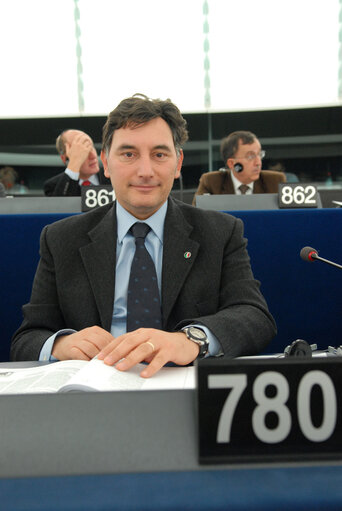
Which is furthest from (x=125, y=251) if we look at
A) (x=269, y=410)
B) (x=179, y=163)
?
(x=269, y=410)

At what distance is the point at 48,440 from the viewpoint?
41 cm

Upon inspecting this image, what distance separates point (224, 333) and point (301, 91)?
6.27 m

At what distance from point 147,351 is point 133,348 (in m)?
0.03

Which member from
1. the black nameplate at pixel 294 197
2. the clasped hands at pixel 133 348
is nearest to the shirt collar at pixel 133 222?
the clasped hands at pixel 133 348

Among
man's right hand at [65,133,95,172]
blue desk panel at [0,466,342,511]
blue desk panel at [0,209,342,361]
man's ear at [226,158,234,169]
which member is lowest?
blue desk panel at [0,209,342,361]

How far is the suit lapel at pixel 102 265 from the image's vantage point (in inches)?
48.8

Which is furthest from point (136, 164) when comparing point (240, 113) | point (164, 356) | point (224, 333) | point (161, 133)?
point (240, 113)

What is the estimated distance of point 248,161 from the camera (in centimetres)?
378

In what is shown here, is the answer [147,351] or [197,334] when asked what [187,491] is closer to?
[147,351]

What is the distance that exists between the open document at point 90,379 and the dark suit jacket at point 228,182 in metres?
3.21

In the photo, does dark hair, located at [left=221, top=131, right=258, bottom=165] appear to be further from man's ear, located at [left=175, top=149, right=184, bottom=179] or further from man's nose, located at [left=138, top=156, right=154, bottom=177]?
man's nose, located at [left=138, top=156, right=154, bottom=177]

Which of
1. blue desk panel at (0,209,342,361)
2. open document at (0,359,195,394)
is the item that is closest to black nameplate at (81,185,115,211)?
blue desk panel at (0,209,342,361)

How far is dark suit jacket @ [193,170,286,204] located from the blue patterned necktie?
2693mm

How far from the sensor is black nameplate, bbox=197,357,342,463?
41 centimetres
